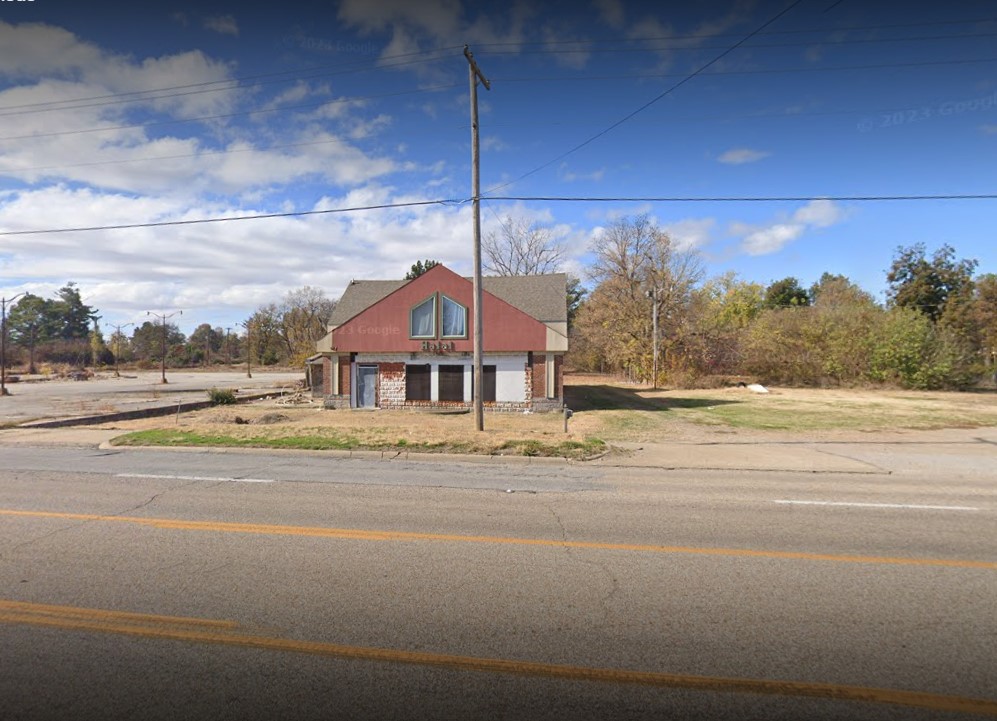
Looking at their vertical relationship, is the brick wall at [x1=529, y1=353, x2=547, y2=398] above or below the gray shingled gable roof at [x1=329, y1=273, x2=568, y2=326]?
below

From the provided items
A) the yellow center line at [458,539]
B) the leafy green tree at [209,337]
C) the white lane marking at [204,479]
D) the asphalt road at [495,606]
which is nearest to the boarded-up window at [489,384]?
the white lane marking at [204,479]

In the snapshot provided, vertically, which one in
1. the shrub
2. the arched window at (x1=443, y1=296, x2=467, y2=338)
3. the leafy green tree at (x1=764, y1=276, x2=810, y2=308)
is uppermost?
the leafy green tree at (x1=764, y1=276, x2=810, y2=308)

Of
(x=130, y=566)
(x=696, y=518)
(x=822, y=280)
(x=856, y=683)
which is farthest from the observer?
(x=822, y=280)

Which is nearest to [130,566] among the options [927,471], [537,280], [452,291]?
[927,471]

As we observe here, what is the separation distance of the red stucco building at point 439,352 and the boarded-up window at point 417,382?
5cm

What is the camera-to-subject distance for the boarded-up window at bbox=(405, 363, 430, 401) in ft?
82.5

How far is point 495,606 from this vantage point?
4.30 metres

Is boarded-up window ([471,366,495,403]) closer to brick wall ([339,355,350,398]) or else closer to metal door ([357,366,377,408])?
metal door ([357,366,377,408])

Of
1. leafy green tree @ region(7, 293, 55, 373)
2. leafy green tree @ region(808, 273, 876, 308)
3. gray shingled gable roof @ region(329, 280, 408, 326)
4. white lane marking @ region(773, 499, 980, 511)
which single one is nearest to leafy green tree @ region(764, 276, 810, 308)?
leafy green tree @ region(808, 273, 876, 308)

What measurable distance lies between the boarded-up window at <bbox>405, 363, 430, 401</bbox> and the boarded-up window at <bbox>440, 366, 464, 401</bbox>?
0.75 m

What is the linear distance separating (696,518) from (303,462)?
27.0ft

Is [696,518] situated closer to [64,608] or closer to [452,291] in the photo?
[64,608]

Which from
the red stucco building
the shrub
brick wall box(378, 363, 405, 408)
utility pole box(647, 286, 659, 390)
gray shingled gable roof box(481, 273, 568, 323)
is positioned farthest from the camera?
utility pole box(647, 286, 659, 390)

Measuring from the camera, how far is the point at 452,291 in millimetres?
24938
